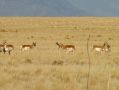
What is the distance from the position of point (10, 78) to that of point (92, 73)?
3.11 meters

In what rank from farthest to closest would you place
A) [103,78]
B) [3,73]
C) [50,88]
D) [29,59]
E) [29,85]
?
[29,59], [3,73], [103,78], [29,85], [50,88]

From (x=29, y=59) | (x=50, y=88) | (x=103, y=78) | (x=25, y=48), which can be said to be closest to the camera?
(x=50, y=88)

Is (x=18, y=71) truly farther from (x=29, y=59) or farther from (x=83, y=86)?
(x=29, y=59)

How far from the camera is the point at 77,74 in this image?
51.2 feet

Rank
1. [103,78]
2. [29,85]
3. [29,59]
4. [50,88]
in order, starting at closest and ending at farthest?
[50,88] < [29,85] < [103,78] < [29,59]

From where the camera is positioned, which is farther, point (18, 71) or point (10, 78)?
point (18, 71)

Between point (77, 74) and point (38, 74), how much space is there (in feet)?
4.78

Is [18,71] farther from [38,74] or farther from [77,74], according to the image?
[77,74]

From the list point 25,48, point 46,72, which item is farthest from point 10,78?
point 25,48

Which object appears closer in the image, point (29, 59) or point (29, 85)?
point (29, 85)

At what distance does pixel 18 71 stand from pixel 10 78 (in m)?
2.02

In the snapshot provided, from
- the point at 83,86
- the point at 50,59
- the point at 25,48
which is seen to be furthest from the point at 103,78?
the point at 25,48

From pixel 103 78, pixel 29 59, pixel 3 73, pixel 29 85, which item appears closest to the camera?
pixel 29 85

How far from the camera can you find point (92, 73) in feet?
51.5
